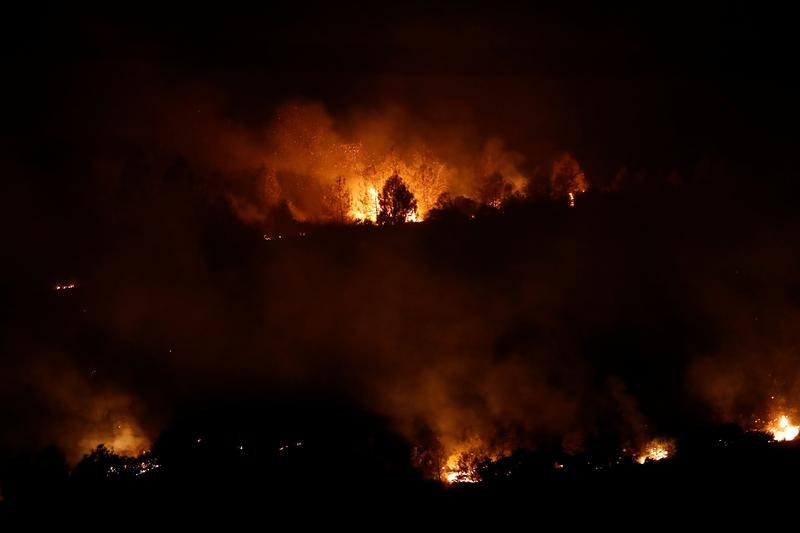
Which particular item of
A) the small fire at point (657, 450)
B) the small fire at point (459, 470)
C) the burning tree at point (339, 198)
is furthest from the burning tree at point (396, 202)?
the small fire at point (657, 450)

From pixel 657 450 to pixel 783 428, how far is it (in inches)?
89.6

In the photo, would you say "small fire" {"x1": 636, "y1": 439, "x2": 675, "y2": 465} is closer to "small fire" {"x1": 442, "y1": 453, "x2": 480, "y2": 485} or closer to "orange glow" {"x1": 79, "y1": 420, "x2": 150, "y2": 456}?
"small fire" {"x1": 442, "y1": 453, "x2": 480, "y2": 485}

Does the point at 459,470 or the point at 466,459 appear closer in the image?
the point at 459,470

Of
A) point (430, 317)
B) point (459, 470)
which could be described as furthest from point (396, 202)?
point (459, 470)

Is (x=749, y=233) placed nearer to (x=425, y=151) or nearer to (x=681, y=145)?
(x=681, y=145)

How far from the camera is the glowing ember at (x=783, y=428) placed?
9766 millimetres

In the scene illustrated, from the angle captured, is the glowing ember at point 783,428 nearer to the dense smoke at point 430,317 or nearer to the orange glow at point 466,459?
the dense smoke at point 430,317

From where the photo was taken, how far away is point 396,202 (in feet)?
61.7

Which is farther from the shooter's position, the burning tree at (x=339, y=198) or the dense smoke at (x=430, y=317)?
the burning tree at (x=339, y=198)

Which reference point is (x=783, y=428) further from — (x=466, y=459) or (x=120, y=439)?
(x=120, y=439)

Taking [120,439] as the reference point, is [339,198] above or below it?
above

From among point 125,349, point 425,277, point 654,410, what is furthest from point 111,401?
point 654,410

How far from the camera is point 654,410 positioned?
10562 millimetres

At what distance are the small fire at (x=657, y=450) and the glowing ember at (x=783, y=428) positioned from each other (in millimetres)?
1655
